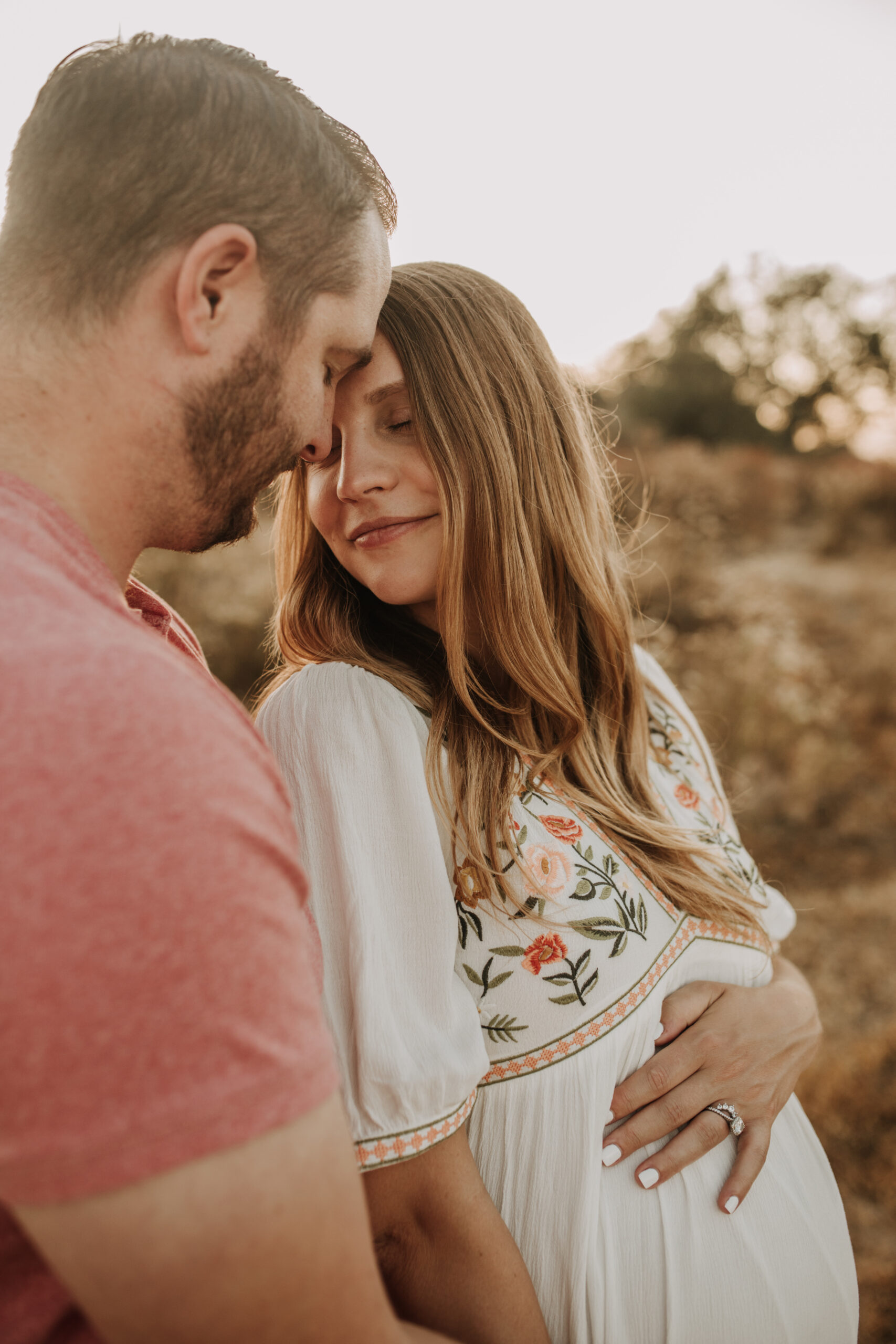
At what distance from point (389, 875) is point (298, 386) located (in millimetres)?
741

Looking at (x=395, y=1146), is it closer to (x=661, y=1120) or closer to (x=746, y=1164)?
(x=661, y=1120)

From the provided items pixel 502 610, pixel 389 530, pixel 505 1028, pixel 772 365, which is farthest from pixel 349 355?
pixel 772 365

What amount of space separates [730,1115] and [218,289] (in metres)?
1.58

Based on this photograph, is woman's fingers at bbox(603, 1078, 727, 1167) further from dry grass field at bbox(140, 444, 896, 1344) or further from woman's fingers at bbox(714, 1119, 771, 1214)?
dry grass field at bbox(140, 444, 896, 1344)

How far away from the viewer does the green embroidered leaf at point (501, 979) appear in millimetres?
A: 1396

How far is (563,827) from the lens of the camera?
5.13ft

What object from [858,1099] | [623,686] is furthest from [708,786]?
[858,1099]

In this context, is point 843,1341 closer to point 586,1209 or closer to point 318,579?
point 586,1209

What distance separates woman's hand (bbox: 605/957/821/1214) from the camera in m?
1.45

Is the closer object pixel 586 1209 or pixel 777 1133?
pixel 586 1209

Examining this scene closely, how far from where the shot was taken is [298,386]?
4.07 feet

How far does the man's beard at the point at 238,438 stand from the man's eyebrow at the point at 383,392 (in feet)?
1.16

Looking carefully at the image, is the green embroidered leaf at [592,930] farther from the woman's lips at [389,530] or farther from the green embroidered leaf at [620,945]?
the woman's lips at [389,530]

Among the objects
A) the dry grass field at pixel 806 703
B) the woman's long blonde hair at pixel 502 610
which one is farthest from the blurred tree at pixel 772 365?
the woman's long blonde hair at pixel 502 610
